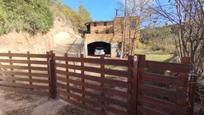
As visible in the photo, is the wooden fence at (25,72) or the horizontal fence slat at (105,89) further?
the wooden fence at (25,72)

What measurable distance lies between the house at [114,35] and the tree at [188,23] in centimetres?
1533

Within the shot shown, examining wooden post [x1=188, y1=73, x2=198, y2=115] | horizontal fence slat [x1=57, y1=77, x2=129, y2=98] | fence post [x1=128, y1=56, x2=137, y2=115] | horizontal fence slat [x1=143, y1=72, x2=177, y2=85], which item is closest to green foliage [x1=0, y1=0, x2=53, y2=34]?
horizontal fence slat [x1=57, y1=77, x2=129, y2=98]

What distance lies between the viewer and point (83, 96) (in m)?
5.50

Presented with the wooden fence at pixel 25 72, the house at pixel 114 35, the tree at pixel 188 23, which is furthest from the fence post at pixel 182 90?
the house at pixel 114 35

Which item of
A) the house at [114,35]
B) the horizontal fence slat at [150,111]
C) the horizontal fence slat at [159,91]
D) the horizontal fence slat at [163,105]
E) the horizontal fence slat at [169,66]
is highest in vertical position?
the house at [114,35]

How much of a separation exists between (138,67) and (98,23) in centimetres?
2852

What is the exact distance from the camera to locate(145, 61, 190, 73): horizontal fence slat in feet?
11.0

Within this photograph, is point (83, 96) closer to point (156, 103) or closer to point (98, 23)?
point (156, 103)

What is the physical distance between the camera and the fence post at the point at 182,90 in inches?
132

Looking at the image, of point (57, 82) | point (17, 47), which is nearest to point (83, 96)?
point (57, 82)

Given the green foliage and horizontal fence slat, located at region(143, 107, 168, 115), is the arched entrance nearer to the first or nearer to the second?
the green foliage

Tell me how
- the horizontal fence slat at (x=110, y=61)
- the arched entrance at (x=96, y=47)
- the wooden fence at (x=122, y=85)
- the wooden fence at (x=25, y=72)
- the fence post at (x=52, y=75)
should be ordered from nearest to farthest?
the wooden fence at (x=122, y=85)
the horizontal fence slat at (x=110, y=61)
the fence post at (x=52, y=75)
the wooden fence at (x=25, y=72)
the arched entrance at (x=96, y=47)

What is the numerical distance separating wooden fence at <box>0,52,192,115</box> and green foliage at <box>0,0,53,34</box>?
692cm

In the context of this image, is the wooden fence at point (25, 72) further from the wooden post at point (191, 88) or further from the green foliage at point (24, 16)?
the green foliage at point (24, 16)
